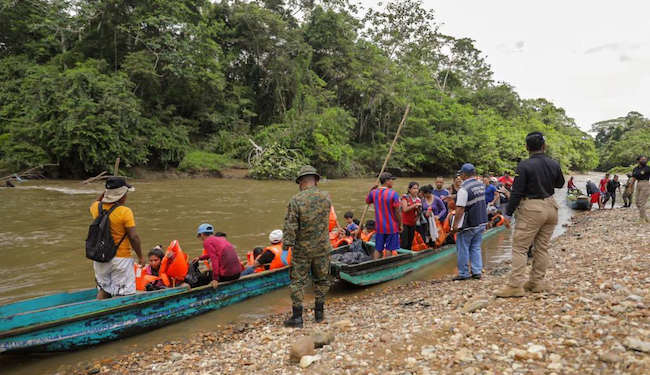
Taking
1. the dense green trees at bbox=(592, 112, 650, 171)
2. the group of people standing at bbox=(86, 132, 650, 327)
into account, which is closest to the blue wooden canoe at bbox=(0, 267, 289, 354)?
the group of people standing at bbox=(86, 132, 650, 327)

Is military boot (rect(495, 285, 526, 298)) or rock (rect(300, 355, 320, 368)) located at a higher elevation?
military boot (rect(495, 285, 526, 298))

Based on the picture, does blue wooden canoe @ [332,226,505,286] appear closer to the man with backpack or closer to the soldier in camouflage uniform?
the soldier in camouflage uniform

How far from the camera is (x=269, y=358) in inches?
151

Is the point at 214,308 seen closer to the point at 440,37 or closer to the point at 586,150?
the point at 440,37

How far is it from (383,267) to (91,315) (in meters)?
4.60

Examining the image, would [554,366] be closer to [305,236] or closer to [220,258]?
[305,236]

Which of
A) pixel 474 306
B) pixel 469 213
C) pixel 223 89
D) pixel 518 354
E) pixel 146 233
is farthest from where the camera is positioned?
pixel 223 89

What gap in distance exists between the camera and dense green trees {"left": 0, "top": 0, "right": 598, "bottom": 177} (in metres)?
22.4

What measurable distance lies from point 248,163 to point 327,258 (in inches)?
961

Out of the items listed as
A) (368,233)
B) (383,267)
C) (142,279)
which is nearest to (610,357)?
(383,267)

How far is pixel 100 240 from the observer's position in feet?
15.1

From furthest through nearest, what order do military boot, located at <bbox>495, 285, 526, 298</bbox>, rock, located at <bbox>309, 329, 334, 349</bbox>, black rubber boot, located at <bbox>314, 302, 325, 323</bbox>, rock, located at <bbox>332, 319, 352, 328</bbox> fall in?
black rubber boot, located at <bbox>314, 302, 325, 323</bbox>
rock, located at <bbox>332, 319, 352, 328</bbox>
military boot, located at <bbox>495, 285, 526, 298</bbox>
rock, located at <bbox>309, 329, 334, 349</bbox>

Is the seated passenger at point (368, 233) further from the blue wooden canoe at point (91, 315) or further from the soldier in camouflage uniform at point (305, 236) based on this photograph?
the soldier in camouflage uniform at point (305, 236)

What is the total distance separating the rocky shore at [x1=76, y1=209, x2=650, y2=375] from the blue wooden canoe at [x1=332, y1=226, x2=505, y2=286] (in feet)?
1.94
